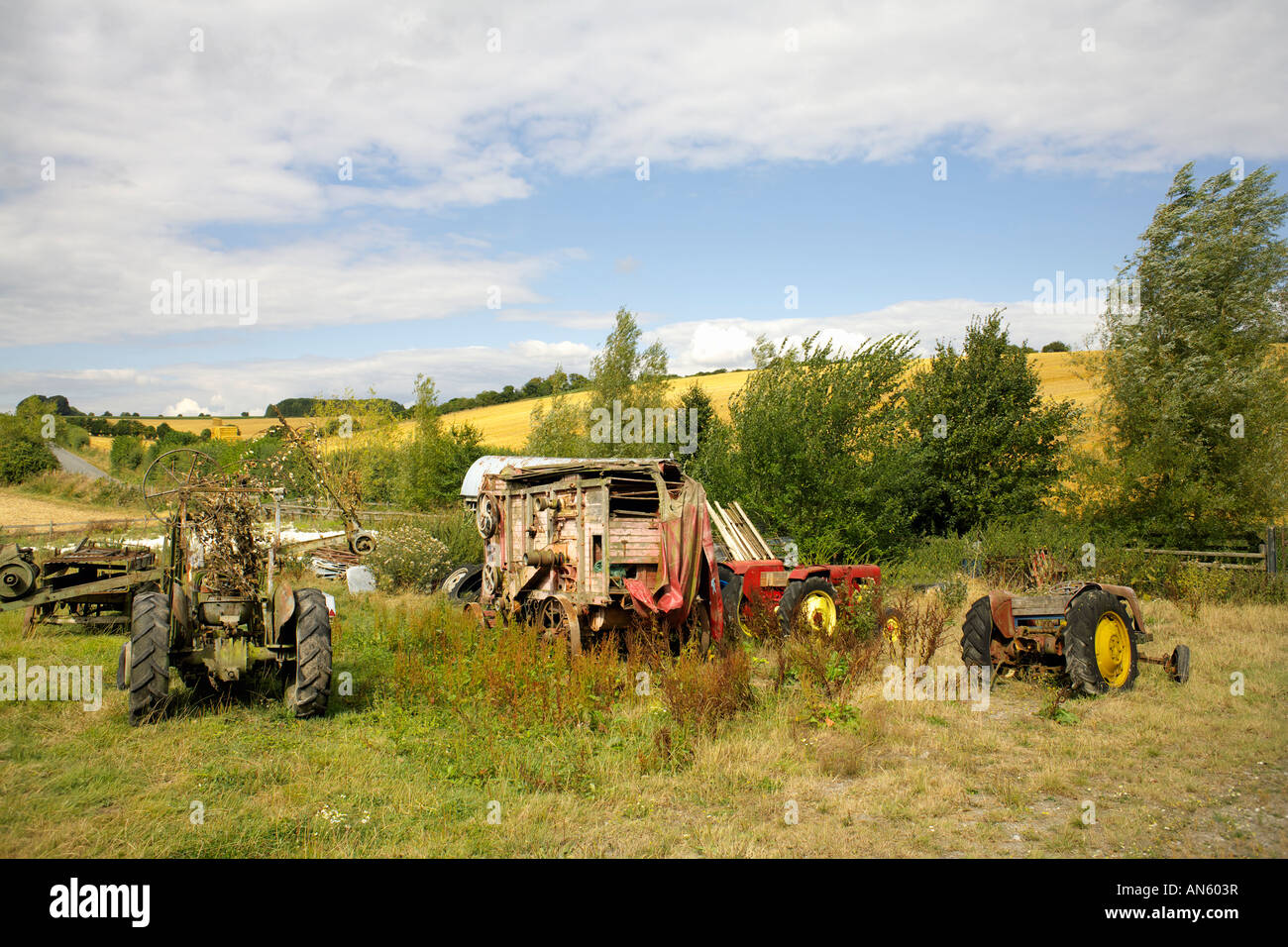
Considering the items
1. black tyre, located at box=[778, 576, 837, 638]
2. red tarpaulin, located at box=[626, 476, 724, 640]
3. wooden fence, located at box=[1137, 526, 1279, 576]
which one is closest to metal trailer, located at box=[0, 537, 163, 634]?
red tarpaulin, located at box=[626, 476, 724, 640]

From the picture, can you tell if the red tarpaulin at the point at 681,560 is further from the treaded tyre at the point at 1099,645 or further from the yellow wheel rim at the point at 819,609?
the treaded tyre at the point at 1099,645

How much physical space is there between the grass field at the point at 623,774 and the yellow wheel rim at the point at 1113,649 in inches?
10.9

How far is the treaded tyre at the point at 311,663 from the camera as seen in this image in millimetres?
7523

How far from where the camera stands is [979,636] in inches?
356

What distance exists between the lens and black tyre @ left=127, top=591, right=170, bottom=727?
702 cm

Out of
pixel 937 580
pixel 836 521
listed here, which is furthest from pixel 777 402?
pixel 937 580

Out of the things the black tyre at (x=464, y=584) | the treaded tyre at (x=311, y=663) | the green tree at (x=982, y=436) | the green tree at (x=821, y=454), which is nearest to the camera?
the treaded tyre at (x=311, y=663)

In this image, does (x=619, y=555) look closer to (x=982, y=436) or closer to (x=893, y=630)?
(x=893, y=630)

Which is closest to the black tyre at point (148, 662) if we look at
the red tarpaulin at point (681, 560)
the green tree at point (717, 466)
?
the red tarpaulin at point (681, 560)

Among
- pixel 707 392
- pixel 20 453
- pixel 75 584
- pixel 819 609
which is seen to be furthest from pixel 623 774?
pixel 20 453

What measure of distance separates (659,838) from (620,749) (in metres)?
1.77

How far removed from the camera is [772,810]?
573 centimetres

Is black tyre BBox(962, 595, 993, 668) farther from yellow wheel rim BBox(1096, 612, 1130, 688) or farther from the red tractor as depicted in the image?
the red tractor

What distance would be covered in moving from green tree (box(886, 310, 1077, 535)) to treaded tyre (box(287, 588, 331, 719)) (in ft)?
60.8
